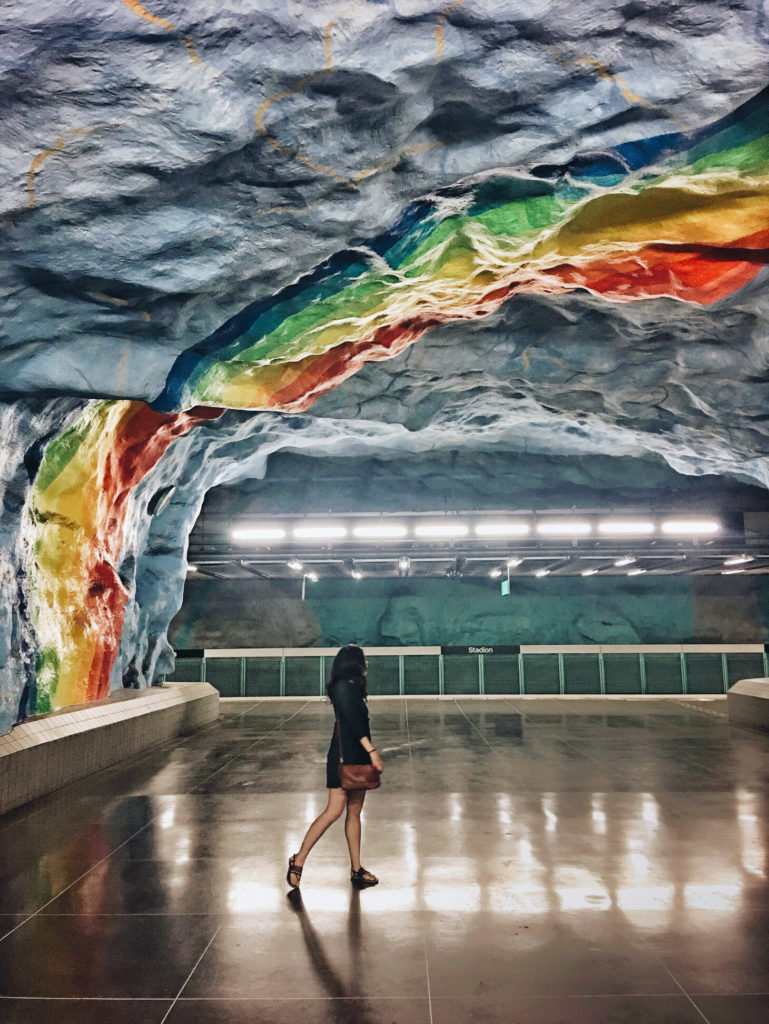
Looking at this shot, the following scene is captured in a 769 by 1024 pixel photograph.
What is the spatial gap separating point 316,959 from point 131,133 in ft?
16.2

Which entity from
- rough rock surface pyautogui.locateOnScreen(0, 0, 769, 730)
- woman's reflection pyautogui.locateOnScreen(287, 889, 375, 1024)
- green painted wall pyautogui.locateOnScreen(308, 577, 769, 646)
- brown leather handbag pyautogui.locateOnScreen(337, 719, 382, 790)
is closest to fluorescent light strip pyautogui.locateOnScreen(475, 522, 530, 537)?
green painted wall pyautogui.locateOnScreen(308, 577, 769, 646)

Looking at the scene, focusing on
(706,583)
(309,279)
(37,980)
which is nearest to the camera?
(37,980)

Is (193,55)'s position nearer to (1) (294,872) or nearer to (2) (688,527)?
(1) (294,872)

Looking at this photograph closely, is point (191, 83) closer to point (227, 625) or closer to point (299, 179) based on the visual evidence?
point (299, 179)

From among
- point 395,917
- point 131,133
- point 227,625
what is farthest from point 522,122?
point 227,625

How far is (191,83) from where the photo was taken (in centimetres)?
452

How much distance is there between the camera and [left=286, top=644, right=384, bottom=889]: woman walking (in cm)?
480

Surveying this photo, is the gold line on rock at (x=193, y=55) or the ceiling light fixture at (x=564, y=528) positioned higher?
the gold line on rock at (x=193, y=55)

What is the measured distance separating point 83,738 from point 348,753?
5359 millimetres

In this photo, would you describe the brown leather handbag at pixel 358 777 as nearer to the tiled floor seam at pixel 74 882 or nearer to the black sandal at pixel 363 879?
the black sandal at pixel 363 879

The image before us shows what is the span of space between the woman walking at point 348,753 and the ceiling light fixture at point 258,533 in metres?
12.2

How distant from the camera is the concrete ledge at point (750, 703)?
42.1ft

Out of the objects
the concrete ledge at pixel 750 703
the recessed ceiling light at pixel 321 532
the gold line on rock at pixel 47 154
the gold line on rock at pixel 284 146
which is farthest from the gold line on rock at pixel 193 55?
the recessed ceiling light at pixel 321 532

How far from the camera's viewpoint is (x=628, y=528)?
17.0 metres
